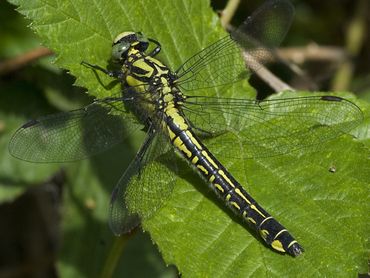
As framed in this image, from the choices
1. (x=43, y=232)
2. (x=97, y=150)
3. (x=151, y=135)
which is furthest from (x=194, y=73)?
(x=43, y=232)

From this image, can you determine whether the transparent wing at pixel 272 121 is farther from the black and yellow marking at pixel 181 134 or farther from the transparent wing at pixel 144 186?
the transparent wing at pixel 144 186

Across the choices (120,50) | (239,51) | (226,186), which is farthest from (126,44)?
(226,186)

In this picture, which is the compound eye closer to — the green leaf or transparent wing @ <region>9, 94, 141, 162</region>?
the green leaf

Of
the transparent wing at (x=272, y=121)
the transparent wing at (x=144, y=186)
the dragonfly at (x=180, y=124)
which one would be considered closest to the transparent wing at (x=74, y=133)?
the dragonfly at (x=180, y=124)

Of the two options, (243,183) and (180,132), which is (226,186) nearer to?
(243,183)

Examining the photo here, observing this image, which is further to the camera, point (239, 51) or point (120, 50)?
point (239, 51)

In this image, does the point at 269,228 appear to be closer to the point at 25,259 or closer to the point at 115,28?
the point at 115,28
